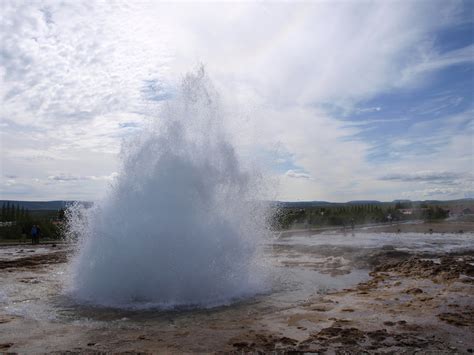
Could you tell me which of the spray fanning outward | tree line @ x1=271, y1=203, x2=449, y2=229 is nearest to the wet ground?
the spray fanning outward

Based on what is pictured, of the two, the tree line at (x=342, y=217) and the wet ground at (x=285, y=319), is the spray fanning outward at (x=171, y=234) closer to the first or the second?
the wet ground at (x=285, y=319)

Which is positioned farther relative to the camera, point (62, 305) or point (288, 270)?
point (288, 270)

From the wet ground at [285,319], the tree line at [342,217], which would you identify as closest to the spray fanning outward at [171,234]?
the wet ground at [285,319]

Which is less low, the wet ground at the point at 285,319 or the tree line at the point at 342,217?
the tree line at the point at 342,217

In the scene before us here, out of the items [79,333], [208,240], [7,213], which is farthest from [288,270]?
[7,213]

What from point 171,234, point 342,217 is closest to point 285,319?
point 171,234

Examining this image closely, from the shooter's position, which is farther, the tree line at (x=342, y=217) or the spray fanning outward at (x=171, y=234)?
the tree line at (x=342, y=217)

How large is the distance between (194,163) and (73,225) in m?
4.30

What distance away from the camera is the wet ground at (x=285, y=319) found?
6.16 meters

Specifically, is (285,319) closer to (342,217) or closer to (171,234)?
(171,234)

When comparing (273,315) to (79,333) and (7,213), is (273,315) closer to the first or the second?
(79,333)

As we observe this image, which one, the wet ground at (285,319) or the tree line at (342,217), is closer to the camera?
the wet ground at (285,319)

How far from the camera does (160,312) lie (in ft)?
27.4

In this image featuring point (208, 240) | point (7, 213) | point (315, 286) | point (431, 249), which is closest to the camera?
point (208, 240)
